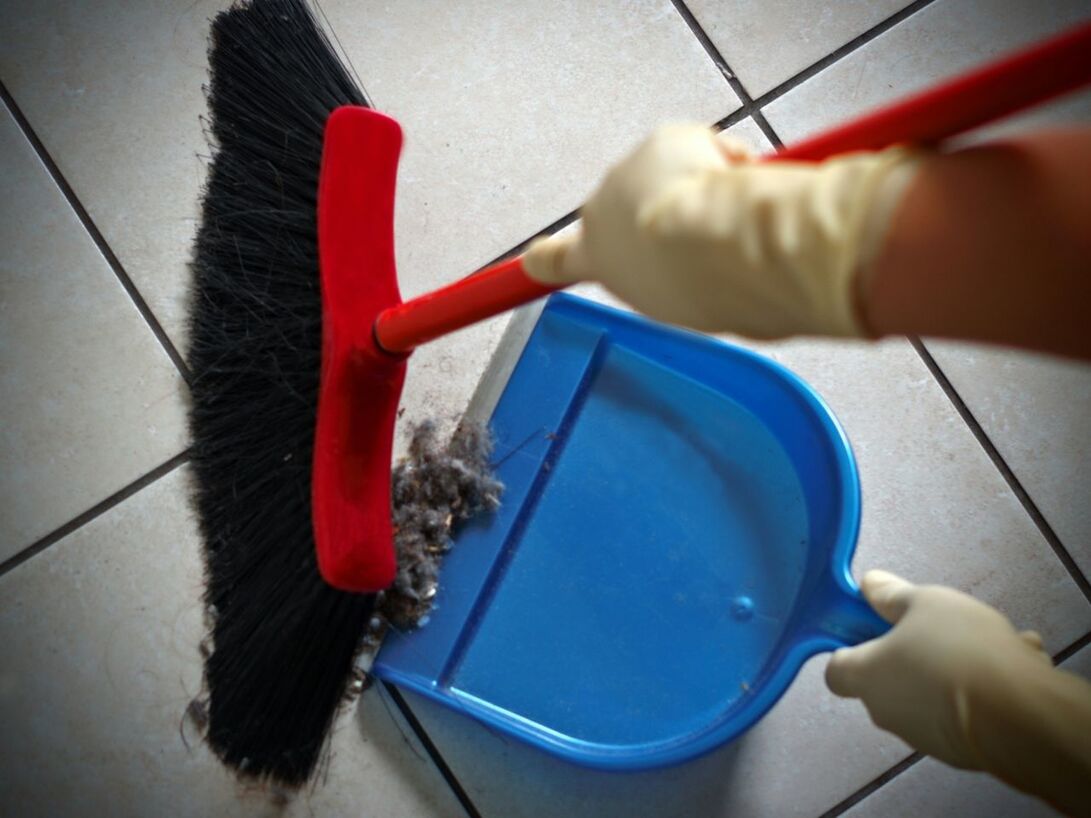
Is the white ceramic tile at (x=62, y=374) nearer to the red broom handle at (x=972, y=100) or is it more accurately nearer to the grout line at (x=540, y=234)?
the grout line at (x=540, y=234)

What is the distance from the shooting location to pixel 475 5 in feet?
2.40

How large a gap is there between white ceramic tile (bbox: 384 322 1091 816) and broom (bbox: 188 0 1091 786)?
0.12 m

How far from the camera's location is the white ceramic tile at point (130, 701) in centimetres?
66

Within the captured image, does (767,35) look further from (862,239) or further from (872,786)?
(872,786)

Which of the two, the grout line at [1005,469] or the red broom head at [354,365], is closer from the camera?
the red broom head at [354,365]

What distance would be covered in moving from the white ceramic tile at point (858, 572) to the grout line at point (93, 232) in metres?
0.35

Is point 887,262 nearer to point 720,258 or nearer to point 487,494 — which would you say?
point 720,258

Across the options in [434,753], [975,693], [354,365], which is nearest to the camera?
[975,693]

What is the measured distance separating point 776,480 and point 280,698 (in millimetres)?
417

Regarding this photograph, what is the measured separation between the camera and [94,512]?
68 cm

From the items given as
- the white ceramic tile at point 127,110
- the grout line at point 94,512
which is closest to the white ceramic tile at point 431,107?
the white ceramic tile at point 127,110

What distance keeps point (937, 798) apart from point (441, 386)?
0.54m

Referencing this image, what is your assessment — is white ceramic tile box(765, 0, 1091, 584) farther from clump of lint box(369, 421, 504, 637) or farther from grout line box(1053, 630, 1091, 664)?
clump of lint box(369, 421, 504, 637)

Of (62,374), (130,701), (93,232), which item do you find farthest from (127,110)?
(130,701)
